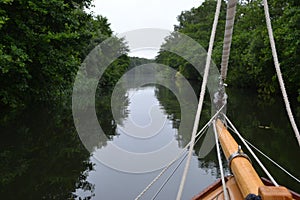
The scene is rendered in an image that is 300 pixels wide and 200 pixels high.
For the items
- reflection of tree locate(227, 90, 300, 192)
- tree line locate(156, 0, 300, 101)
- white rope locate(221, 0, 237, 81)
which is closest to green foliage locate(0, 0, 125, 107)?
white rope locate(221, 0, 237, 81)

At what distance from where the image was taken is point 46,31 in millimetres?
9391

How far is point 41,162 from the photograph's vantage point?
5.26 m

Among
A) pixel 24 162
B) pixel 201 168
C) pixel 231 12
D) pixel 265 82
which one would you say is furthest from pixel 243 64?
pixel 231 12

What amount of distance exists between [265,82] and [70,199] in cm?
1607

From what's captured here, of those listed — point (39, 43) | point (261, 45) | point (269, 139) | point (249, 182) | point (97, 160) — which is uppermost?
point (261, 45)

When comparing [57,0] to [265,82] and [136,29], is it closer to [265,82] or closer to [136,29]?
[136,29]

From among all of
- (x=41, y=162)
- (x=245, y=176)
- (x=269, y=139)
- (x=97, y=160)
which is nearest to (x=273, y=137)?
(x=269, y=139)

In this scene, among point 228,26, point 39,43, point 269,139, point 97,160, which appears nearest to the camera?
point 228,26

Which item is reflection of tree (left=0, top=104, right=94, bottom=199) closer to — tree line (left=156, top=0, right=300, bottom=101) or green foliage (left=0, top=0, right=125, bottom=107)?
green foliage (left=0, top=0, right=125, bottom=107)

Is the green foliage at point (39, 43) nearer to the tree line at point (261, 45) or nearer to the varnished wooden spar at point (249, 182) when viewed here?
the varnished wooden spar at point (249, 182)

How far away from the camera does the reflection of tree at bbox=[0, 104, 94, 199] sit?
162 inches

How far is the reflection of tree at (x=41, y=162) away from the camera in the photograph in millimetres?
4109

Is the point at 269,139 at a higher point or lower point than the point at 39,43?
lower

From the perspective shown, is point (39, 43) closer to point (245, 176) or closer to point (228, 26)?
point (228, 26)
